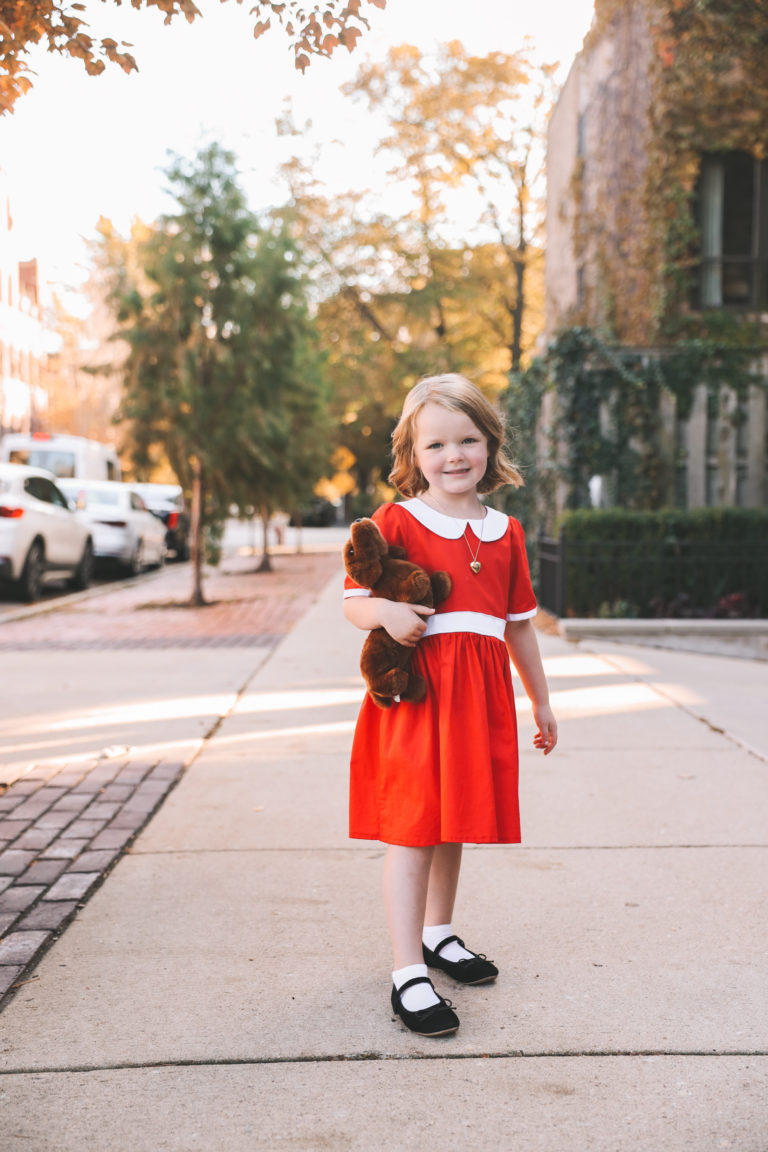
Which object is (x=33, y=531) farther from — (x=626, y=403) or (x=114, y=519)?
(x=626, y=403)

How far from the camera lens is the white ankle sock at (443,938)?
125 inches

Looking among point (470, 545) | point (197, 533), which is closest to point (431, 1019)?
point (470, 545)

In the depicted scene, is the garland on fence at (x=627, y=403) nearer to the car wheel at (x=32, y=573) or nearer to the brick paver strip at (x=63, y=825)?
the brick paver strip at (x=63, y=825)

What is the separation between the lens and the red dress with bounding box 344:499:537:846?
2.90 meters

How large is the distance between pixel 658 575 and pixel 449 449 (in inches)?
312

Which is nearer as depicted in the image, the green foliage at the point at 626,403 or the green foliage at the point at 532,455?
the green foliage at the point at 626,403

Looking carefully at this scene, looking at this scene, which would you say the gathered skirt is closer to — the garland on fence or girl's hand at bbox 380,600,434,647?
girl's hand at bbox 380,600,434,647

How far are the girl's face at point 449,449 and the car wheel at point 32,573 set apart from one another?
1155 centimetres

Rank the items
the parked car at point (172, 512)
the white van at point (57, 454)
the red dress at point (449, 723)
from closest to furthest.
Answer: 1. the red dress at point (449, 723)
2. the white van at point (57, 454)
3. the parked car at point (172, 512)

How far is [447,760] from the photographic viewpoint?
2895mm

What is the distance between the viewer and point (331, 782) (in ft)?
17.4

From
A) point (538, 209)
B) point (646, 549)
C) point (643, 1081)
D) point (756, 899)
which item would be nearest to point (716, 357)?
point (646, 549)

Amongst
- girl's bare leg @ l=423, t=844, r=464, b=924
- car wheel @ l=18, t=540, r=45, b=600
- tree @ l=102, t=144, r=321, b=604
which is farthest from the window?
girl's bare leg @ l=423, t=844, r=464, b=924

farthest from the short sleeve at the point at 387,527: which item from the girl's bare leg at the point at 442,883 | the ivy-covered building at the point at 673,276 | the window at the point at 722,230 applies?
the window at the point at 722,230
